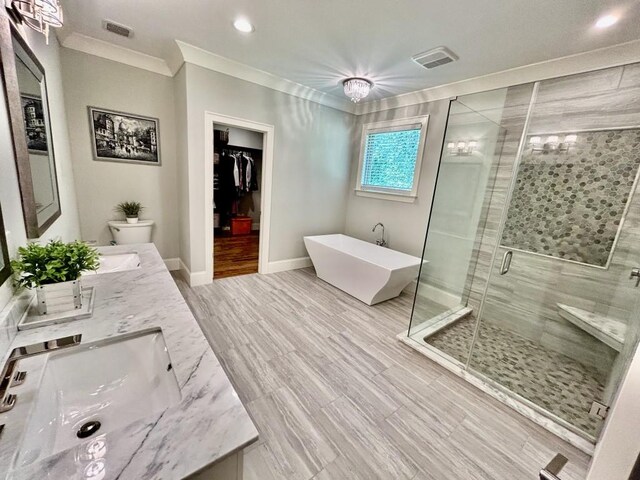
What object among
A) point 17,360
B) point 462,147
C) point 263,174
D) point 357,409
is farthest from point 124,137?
point 462,147

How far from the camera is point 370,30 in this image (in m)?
2.08

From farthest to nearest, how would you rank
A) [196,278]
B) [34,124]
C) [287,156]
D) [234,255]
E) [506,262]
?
[234,255]
[287,156]
[196,278]
[506,262]
[34,124]

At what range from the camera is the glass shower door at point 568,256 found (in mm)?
2059

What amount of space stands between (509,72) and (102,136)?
432cm

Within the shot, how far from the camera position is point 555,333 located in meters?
2.52

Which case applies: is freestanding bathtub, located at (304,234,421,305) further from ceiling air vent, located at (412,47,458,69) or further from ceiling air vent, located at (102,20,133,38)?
ceiling air vent, located at (102,20,133,38)

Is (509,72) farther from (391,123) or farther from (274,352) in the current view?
(274,352)

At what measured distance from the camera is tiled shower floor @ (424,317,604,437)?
186cm

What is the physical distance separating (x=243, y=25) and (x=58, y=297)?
2343 mm

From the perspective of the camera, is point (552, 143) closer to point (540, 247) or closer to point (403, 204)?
point (540, 247)

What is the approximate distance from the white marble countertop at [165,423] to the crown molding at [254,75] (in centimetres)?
270

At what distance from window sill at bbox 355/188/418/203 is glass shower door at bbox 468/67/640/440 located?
45.9 inches

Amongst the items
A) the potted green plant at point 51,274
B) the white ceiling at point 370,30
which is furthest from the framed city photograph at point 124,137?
the potted green plant at point 51,274

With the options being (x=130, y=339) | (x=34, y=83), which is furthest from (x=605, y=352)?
(x=34, y=83)
